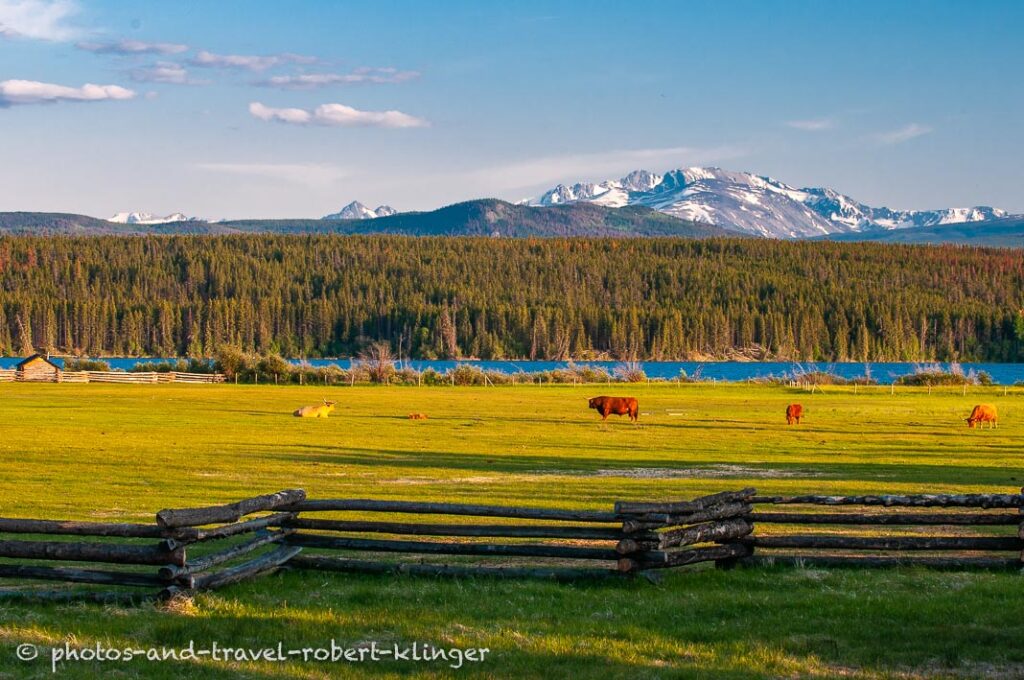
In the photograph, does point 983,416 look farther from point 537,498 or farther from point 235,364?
point 235,364

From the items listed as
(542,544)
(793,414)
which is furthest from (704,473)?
(793,414)

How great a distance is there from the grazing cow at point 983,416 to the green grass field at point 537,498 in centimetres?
83

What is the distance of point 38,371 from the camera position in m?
88.2

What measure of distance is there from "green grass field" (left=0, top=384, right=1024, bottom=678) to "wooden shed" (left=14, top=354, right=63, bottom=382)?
2847 cm

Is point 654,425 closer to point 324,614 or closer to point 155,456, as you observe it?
point 155,456

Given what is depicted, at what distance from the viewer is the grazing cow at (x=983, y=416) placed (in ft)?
154

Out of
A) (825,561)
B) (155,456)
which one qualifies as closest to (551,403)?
(155,456)

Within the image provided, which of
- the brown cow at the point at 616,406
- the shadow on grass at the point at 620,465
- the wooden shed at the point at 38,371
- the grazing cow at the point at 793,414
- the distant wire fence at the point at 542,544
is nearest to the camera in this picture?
the distant wire fence at the point at 542,544

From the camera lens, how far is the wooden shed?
285 ft

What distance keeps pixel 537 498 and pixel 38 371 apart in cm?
7611

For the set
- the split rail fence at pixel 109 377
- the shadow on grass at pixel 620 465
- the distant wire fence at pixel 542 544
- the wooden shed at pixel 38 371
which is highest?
the distant wire fence at pixel 542 544

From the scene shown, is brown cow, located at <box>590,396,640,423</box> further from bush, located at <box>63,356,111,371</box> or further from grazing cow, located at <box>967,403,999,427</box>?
bush, located at <box>63,356,111,371</box>

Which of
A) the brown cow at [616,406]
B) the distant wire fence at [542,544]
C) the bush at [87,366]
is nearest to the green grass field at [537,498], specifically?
the distant wire fence at [542,544]

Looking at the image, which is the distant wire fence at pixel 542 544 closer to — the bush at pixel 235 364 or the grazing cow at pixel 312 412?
the grazing cow at pixel 312 412
